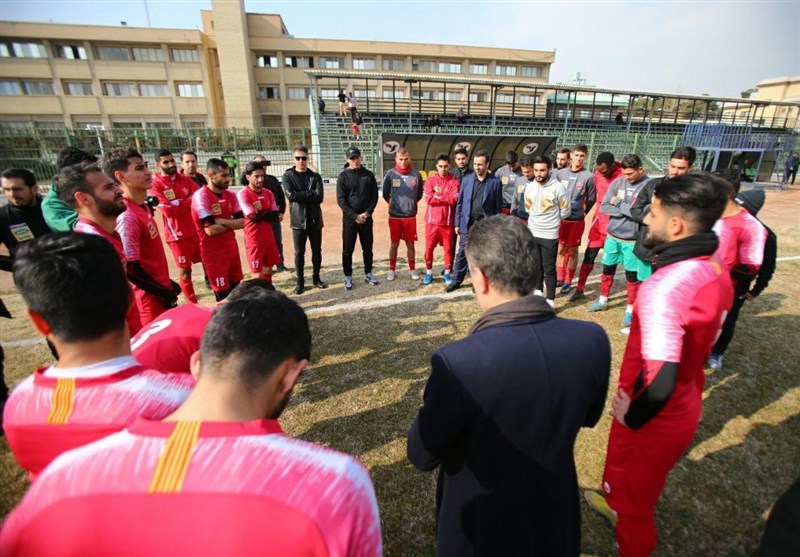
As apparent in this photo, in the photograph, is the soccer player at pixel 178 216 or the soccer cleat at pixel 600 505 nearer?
the soccer cleat at pixel 600 505

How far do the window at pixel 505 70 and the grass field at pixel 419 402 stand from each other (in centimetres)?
4894

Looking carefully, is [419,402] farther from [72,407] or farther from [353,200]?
[353,200]

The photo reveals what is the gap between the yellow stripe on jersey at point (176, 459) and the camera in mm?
727

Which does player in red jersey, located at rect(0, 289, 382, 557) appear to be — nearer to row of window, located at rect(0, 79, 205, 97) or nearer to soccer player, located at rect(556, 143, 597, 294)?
soccer player, located at rect(556, 143, 597, 294)

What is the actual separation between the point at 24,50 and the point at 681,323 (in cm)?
5350

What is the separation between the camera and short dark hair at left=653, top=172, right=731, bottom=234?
1.86 meters

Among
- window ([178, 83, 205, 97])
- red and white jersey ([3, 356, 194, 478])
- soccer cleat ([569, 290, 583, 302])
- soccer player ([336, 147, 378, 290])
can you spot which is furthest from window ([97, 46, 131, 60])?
red and white jersey ([3, 356, 194, 478])

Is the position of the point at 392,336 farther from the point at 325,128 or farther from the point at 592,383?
the point at 325,128

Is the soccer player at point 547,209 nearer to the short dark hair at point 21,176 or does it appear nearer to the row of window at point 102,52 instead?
the short dark hair at point 21,176

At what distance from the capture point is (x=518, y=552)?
147cm

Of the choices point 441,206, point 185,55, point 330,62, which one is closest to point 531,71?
point 330,62

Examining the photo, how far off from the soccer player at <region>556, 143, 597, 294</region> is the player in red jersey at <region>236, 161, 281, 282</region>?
437 centimetres

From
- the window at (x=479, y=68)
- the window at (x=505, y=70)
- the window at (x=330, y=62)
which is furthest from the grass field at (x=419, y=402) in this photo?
the window at (x=505, y=70)

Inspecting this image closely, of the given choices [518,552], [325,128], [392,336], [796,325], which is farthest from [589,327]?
[325,128]
